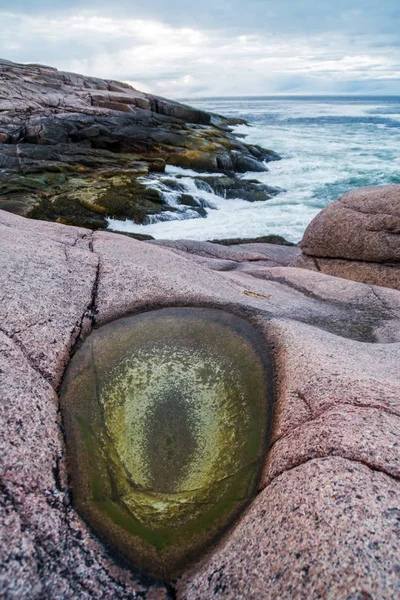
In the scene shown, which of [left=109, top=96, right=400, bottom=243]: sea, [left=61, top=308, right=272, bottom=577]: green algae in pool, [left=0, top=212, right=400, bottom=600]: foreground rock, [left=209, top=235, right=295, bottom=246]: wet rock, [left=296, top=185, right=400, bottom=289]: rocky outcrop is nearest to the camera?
[left=0, top=212, right=400, bottom=600]: foreground rock

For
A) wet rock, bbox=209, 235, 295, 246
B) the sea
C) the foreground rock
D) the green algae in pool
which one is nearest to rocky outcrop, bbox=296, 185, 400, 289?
the foreground rock

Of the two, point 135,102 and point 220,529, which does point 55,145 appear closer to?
point 135,102

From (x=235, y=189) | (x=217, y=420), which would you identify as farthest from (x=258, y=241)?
(x=217, y=420)

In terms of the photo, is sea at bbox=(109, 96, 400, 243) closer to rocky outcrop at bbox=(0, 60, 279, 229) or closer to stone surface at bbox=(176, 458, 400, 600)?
rocky outcrop at bbox=(0, 60, 279, 229)

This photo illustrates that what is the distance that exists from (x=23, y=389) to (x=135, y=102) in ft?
136

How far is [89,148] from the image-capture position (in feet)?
83.4

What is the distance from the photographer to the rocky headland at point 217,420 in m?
2.33

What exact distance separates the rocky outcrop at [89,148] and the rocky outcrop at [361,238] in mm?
9429

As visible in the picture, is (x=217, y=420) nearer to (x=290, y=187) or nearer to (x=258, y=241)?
(x=258, y=241)

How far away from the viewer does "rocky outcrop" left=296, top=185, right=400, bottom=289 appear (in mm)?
9750

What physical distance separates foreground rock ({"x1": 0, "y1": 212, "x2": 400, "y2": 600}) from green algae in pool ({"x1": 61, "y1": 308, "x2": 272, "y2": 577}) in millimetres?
126

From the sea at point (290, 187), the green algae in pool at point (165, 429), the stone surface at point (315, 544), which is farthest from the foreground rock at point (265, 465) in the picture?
the sea at point (290, 187)

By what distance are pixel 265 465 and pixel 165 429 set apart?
35.2 inches

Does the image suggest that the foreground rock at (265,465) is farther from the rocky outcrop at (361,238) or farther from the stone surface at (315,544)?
the rocky outcrop at (361,238)
